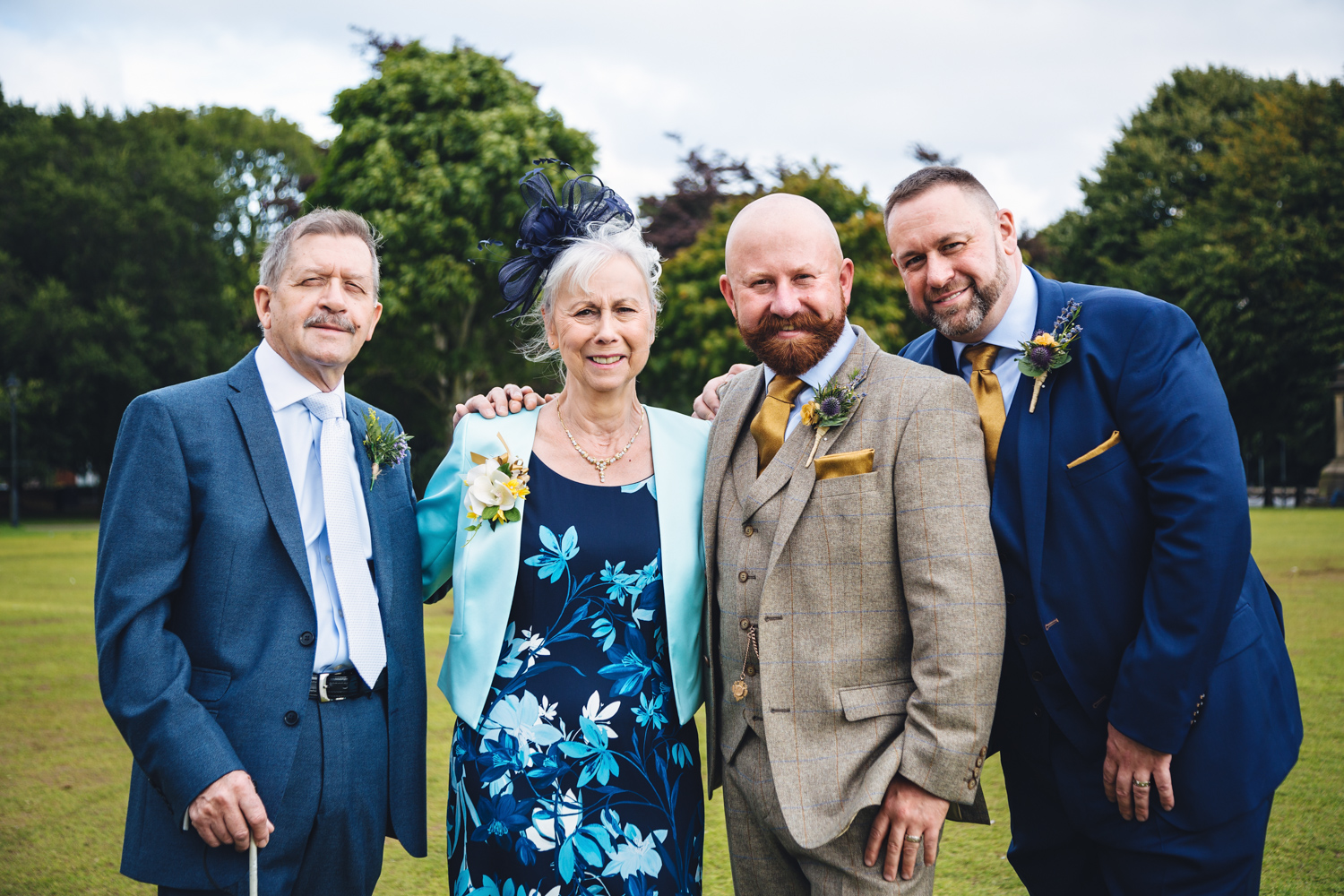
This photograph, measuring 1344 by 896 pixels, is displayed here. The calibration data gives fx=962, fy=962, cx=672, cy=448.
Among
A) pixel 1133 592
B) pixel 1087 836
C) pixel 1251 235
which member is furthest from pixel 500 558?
pixel 1251 235

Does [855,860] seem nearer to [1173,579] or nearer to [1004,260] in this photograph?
[1173,579]

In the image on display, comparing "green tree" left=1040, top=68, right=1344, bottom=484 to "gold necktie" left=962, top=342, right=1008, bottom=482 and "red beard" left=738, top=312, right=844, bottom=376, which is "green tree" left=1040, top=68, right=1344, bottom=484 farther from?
"red beard" left=738, top=312, right=844, bottom=376

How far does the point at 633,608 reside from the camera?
2967mm

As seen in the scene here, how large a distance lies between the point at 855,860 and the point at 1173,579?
1111 millimetres

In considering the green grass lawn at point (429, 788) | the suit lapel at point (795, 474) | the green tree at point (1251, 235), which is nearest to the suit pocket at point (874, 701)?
the suit lapel at point (795, 474)

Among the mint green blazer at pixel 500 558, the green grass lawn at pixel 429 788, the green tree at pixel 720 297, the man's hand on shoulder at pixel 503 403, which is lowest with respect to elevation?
the green grass lawn at pixel 429 788

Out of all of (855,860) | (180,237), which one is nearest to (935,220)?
(855,860)

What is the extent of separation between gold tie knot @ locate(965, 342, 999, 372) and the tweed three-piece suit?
0.31 metres

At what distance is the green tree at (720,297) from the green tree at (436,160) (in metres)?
2.92

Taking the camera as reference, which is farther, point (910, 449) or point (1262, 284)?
point (1262, 284)

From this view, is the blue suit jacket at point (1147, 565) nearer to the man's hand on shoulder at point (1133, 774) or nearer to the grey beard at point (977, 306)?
the man's hand on shoulder at point (1133, 774)

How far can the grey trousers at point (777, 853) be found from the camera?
254 centimetres

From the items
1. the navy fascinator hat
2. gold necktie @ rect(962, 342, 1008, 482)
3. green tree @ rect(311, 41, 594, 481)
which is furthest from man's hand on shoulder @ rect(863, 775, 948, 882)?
green tree @ rect(311, 41, 594, 481)

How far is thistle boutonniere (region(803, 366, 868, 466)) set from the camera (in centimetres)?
269
